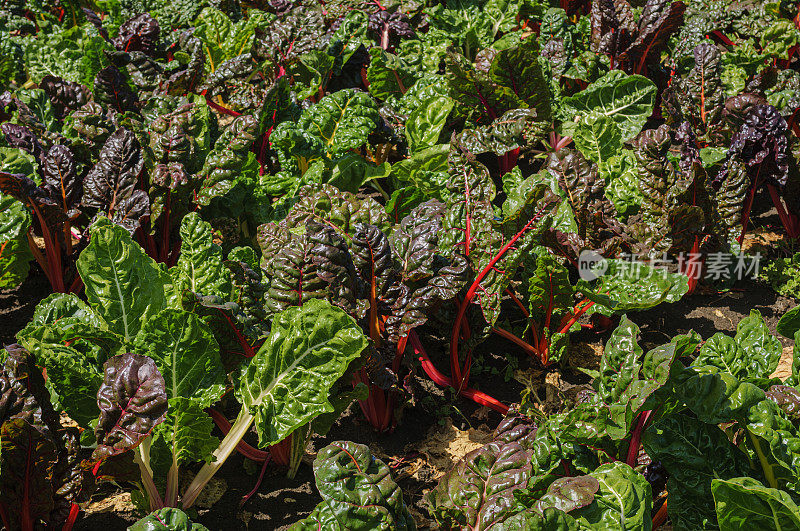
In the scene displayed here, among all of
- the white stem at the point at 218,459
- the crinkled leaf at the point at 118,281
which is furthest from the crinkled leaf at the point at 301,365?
the crinkled leaf at the point at 118,281

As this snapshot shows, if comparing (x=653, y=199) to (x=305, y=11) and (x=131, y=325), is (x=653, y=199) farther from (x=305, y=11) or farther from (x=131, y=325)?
(x=305, y=11)

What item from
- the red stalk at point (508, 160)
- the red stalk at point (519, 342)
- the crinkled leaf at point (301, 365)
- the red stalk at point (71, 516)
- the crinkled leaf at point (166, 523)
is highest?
the red stalk at point (508, 160)

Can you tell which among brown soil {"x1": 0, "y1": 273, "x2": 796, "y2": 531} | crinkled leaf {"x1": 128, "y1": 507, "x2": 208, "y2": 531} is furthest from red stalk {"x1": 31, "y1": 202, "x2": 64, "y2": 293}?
crinkled leaf {"x1": 128, "y1": 507, "x2": 208, "y2": 531}

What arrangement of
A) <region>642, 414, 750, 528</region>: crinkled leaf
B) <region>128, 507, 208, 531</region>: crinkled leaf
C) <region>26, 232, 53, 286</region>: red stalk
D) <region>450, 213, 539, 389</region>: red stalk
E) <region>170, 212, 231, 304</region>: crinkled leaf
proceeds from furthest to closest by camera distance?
<region>26, 232, 53, 286</region>: red stalk → <region>450, 213, 539, 389</region>: red stalk → <region>170, 212, 231, 304</region>: crinkled leaf → <region>642, 414, 750, 528</region>: crinkled leaf → <region>128, 507, 208, 531</region>: crinkled leaf

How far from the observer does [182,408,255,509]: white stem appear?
2311 millimetres

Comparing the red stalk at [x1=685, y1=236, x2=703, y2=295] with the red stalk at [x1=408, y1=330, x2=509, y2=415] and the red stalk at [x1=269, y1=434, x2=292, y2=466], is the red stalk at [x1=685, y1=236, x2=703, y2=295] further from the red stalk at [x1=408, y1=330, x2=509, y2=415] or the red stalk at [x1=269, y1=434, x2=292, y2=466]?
the red stalk at [x1=269, y1=434, x2=292, y2=466]

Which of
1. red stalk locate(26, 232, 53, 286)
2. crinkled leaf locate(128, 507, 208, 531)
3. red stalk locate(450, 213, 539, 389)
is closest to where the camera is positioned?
crinkled leaf locate(128, 507, 208, 531)

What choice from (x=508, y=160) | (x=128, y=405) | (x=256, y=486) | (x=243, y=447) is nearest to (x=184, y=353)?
(x=128, y=405)

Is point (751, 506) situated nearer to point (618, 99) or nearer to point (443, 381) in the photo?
point (443, 381)

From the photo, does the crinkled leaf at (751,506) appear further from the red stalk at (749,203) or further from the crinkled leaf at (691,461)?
the red stalk at (749,203)

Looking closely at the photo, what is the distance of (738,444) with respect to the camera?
2.29 meters

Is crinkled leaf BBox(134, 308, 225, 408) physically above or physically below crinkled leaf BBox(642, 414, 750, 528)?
above

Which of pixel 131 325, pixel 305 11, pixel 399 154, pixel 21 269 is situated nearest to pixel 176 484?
pixel 131 325

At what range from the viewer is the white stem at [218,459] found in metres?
2.31
